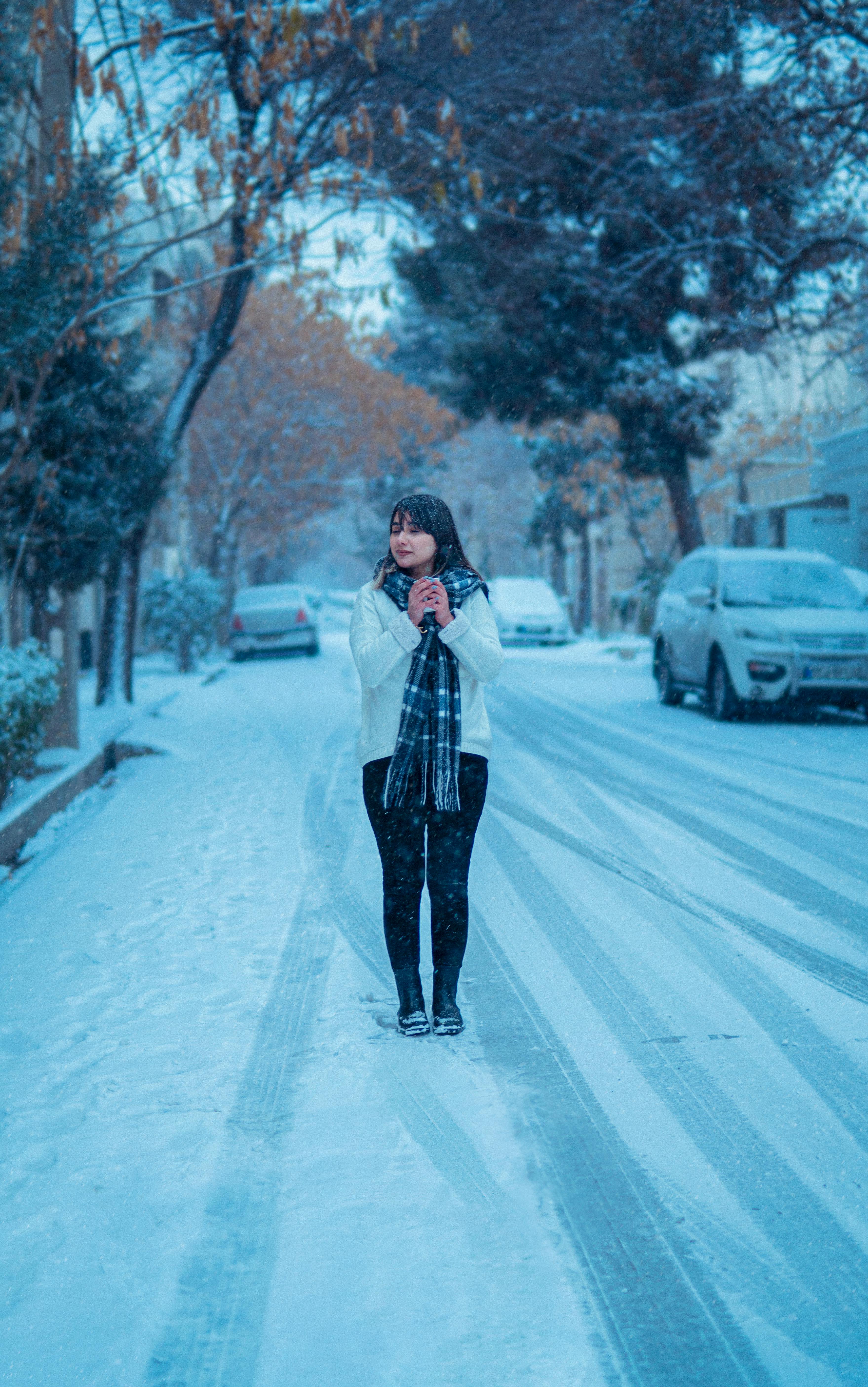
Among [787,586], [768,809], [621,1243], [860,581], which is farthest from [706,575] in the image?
[621,1243]

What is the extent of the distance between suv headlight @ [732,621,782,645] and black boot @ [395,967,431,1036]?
1062cm

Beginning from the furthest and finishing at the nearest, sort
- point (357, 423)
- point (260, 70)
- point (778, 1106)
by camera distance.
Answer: point (357, 423)
point (260, 70)
point (778, 1106)

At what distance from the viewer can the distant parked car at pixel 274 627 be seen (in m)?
31.3

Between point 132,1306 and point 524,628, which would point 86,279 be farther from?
point 524,628

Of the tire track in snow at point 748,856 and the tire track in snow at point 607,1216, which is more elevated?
the tire track in snow at point 748,856

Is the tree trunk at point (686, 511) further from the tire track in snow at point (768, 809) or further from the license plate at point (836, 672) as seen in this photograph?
the tire track in snow at point (768, 809)

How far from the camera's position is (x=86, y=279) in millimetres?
11492

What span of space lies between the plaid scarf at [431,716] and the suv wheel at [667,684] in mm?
12886

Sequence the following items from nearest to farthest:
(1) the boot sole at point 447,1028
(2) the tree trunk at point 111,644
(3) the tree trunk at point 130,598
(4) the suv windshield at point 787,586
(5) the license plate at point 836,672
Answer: (1) the boot sole at point 447,1028 → (5) the license plate at point 836,672 → (4) the suv windshield at point 787,586 → (3) the tree trunk at point 130,598 → (2) the tree trunk at point 111,644

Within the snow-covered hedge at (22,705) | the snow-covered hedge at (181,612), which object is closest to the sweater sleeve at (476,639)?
the snow-covered hedge at (22,705)

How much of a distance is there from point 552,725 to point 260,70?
683cm

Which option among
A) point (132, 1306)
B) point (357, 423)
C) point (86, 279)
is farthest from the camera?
point (357, 423)

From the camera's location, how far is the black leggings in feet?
15.1

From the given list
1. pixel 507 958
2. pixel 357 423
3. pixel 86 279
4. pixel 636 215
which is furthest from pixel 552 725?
pixel 357 423
